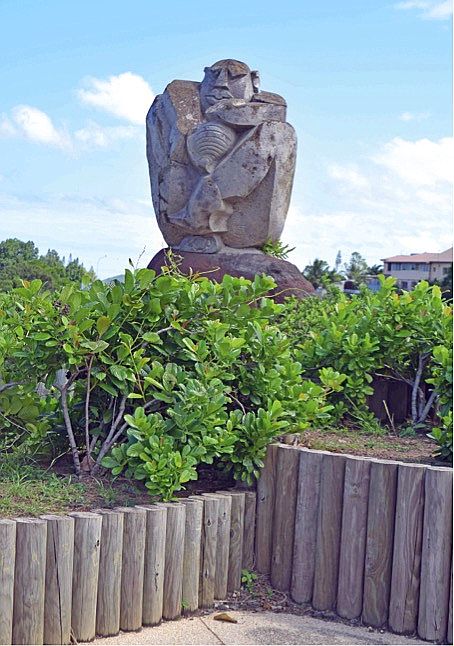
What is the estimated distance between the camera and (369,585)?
439cm

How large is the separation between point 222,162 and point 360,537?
4980 mm

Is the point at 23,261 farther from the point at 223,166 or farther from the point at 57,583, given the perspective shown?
the point at 57,583

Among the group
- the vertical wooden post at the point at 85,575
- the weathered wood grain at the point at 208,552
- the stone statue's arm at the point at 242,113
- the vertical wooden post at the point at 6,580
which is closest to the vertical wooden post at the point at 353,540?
the weathered wood grain at the point at 208,552

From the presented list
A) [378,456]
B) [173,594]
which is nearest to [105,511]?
[173,594]

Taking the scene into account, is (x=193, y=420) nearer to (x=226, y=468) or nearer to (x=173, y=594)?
(x=226, y=468)

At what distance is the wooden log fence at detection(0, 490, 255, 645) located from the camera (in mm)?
3791

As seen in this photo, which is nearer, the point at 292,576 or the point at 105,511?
the point at 105,511

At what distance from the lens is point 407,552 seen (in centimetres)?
432

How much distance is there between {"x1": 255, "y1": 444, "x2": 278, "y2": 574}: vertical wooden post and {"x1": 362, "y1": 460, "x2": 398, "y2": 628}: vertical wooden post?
55 centimetres

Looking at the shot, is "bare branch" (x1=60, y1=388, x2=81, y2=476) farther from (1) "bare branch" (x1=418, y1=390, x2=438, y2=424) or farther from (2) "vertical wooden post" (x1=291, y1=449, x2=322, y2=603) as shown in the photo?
(1) "bare branch" (x1=418, y1=390, x2=438, y2=424)

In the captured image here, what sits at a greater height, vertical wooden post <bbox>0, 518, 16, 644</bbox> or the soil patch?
the soil patch

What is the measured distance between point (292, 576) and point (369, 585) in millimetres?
422

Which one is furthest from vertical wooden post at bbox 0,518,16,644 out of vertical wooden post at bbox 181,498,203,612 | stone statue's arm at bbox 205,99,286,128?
stone statue's arm at bbox 205,99,286,128

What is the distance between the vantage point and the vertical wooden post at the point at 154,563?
4.16 meters
